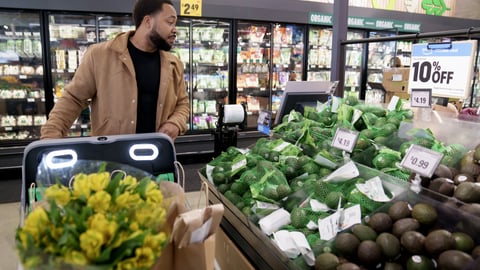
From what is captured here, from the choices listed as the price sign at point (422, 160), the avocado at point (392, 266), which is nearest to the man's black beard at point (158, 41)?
the price sign at point (422, 160)

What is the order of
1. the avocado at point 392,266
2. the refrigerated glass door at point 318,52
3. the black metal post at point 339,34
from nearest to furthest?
the avocado at point 392,266, the black metal post at point 339,34, the refrigerated glass door at point 318,52

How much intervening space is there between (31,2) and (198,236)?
14.5ft

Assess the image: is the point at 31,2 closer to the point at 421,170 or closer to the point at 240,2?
the point at 240,2

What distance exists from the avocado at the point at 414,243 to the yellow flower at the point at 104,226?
2.89 ft

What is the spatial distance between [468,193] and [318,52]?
18.0 ft

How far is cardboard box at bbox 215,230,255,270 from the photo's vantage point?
1.59 m

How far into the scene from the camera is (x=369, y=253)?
3.84 feet

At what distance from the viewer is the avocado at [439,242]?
1.12 meters

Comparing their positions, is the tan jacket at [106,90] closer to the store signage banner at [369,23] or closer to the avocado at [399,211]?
the avocado at [399,211]

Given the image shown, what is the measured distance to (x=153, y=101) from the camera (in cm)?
239

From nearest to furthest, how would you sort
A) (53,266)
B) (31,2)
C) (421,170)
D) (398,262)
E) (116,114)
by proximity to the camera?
(53,266) < (398,262) < (421,170) < (116,114) < (31,2)

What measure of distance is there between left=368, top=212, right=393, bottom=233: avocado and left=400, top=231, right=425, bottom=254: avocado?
0.09m

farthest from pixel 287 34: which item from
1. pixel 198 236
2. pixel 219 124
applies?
pixel 198 236

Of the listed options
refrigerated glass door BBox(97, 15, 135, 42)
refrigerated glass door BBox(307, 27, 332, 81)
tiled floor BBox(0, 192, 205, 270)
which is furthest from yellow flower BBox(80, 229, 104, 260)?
refrigerated glass door BBox(307, 27, 332, 81)
